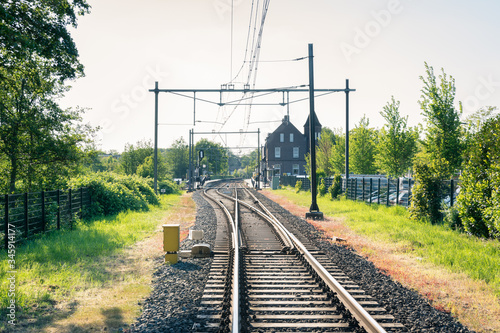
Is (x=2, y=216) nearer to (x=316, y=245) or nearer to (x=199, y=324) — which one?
(x=199, y=324)

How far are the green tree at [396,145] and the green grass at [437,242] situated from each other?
423 inches

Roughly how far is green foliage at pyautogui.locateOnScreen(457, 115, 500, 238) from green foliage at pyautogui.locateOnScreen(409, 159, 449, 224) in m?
2.51

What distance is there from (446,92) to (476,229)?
39.0 ft

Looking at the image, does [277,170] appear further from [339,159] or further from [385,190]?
[385,190]

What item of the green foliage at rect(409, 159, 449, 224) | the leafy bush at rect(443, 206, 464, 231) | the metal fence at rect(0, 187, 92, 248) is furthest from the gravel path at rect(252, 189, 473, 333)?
the metal fence at rect(0, 187, 92, 248)

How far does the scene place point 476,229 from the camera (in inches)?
420

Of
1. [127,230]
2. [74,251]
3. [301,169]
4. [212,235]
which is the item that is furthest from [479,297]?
[301,169]

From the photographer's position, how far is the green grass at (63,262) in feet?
20.4

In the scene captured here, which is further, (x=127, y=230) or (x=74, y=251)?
(x=127, y=230)

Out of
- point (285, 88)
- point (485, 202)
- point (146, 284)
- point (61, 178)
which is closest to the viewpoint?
point (146, 284)

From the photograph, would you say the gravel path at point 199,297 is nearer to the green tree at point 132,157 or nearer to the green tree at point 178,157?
the green tree at point 132,157

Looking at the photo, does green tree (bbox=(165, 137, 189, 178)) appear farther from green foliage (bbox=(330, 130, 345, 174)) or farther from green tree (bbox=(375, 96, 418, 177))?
green tree (bbox=(375, 96, 418, 177))

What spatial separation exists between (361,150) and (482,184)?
24421 mm

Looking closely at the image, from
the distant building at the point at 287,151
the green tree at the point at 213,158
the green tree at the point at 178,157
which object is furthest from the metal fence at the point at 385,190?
the green tree at the point at 213,158
